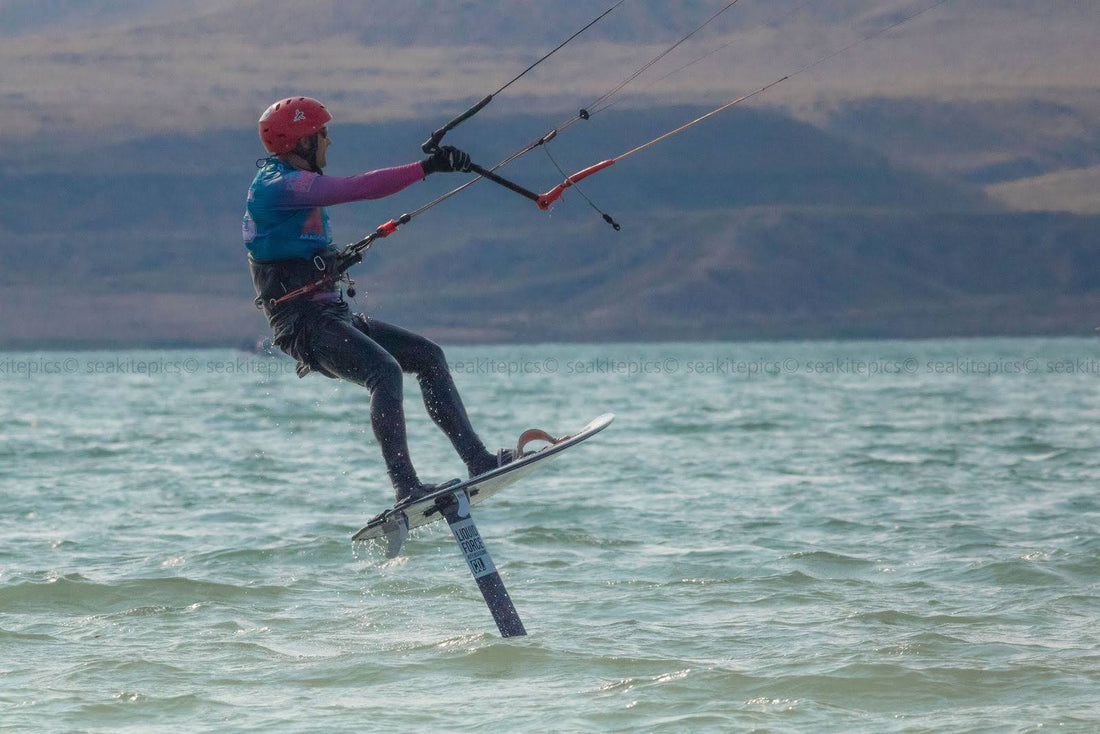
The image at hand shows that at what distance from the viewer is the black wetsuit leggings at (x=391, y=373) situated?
8.62 meters

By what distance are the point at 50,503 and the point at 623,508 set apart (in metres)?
7.47

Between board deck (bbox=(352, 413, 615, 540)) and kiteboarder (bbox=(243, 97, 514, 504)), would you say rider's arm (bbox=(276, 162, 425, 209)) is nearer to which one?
kiteboarder (bbox=(243, 97, 514, 504))

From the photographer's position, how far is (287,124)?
8.58 meters

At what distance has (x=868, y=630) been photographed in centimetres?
963

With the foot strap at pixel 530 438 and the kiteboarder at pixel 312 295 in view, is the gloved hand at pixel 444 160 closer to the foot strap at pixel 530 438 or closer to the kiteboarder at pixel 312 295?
the kiteboarder at pixel 312 295

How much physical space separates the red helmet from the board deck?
2.37 metres

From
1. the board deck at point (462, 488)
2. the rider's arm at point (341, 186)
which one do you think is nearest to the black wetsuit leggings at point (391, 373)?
the board deck at point (462, 488)

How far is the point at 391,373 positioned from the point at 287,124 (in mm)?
1684

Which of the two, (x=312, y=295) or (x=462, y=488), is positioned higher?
(x=312, y=295)

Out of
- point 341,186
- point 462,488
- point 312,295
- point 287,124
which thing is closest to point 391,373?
point 312,295

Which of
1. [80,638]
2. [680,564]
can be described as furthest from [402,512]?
[680,564]

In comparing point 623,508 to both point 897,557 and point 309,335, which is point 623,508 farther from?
point 309,335

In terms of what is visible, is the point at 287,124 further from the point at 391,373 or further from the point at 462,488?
the point at 462,488

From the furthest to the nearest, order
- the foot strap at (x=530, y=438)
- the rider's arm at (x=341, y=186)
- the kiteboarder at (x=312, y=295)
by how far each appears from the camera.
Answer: the foot strap at (x=530, y=438) → the kiteboarder at (x=312, y=295) → the rider's arm at (x=341, y=186)
